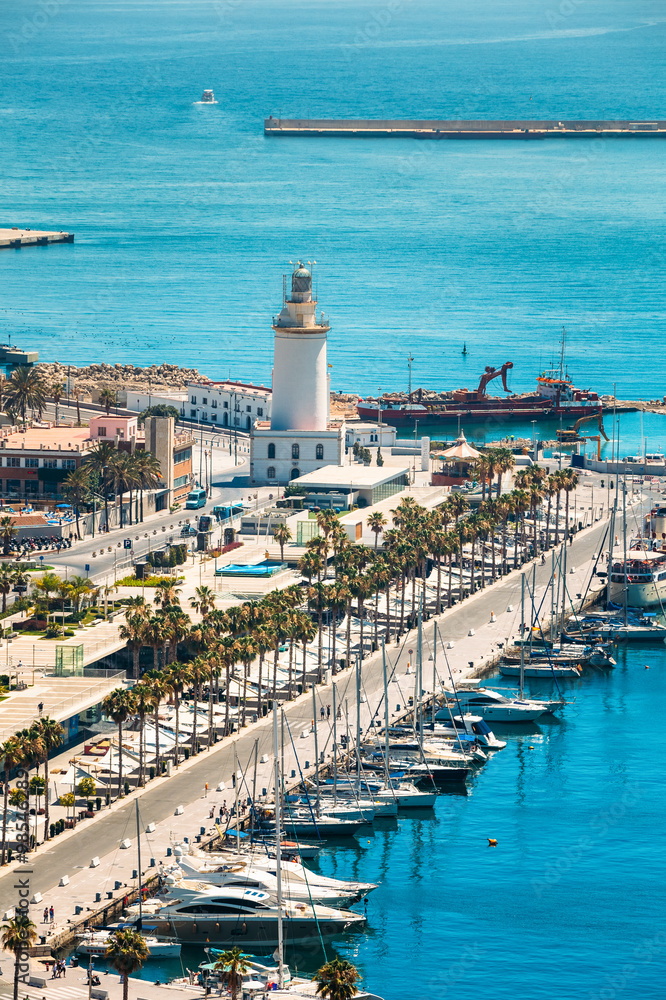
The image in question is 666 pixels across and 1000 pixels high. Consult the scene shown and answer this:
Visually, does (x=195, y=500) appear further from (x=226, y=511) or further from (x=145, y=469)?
(x=145, y=469)

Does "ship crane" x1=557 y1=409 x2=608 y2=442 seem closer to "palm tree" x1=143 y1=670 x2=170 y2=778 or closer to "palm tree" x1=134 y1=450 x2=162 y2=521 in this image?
"palm tree" x1=134 y1=450 x2=162 y2=521

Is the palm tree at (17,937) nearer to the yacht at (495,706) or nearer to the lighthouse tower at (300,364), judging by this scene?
the yacht at (495,706)

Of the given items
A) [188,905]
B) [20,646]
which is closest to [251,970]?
[188,905]

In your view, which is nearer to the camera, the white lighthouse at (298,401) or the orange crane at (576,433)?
the white lighthouse at (298,401)

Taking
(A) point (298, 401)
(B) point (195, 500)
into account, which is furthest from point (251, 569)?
(A) point (298, 401)

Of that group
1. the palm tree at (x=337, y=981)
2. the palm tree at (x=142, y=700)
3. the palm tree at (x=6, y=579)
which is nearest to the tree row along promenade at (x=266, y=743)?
the palm tree at (x=142, y=700)
